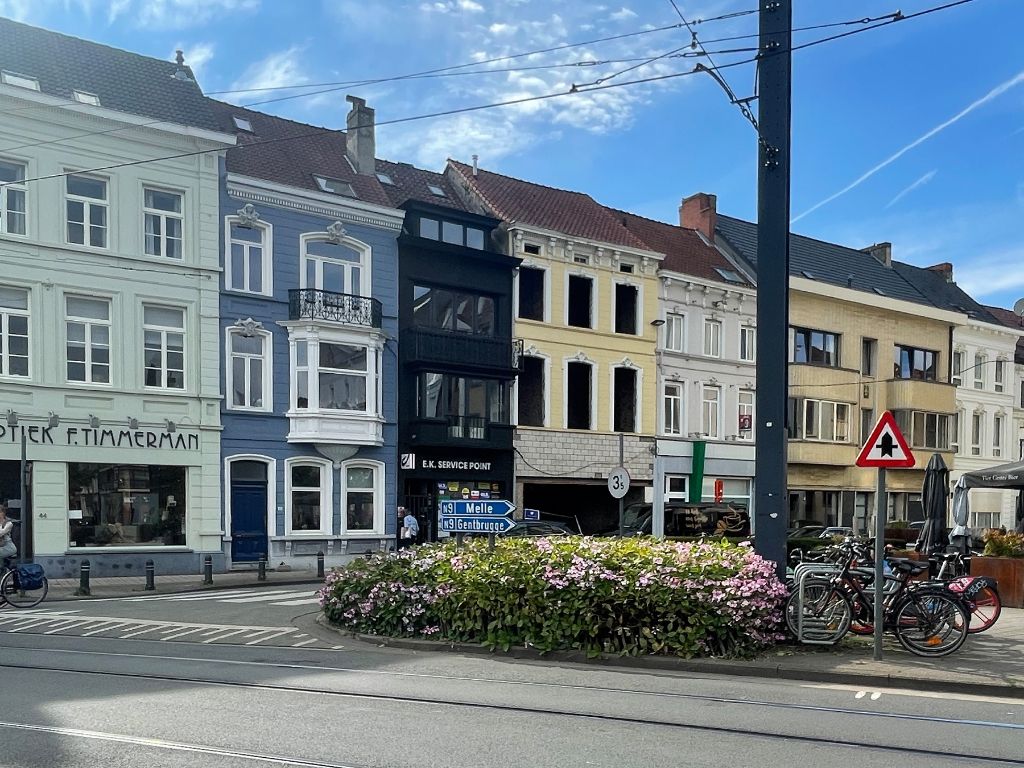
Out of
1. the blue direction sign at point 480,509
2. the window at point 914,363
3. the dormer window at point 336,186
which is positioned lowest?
the blue direction sign at point 480,509

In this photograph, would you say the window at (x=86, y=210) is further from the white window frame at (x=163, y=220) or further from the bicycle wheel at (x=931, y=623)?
the bicycle wheel at (x=931, y=623)

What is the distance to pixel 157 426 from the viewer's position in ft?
79.5

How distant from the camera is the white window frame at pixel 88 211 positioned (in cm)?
2308

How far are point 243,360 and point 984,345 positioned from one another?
1467 inches

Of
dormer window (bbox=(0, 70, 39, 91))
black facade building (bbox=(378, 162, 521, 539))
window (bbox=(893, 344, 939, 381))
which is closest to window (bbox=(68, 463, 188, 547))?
black facade building (bbox=(378, 162, 521, 539))

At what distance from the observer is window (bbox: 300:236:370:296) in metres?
27.5

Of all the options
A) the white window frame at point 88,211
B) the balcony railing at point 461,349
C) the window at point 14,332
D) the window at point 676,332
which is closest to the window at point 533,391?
the balcony railing at point 461,349

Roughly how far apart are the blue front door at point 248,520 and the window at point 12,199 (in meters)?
8.30

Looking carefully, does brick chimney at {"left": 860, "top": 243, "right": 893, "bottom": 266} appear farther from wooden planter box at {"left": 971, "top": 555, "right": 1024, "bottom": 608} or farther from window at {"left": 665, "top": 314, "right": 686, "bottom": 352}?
wooden planter box at {"left": 971, "top": 555, "right": 1024, "bottom": 608}

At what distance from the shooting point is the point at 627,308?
35406mm

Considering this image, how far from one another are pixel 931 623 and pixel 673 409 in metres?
26.2

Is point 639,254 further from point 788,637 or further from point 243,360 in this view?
point 788,637

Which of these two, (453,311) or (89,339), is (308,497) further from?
(453,311)

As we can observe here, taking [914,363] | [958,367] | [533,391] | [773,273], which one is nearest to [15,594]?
[773,273]
